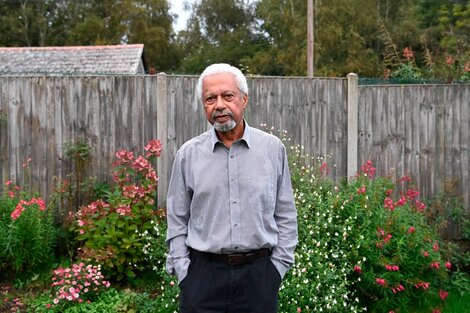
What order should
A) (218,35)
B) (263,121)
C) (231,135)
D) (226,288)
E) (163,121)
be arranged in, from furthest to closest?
1. (218,35)
2. (263,121)
3. (163,121)
4. (231,135)
5. (226,288)

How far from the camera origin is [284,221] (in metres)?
3.01

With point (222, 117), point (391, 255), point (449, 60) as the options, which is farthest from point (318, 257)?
point (449, 60)

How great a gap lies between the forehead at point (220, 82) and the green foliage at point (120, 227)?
2684 mm

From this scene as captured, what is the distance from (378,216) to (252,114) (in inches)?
72.2

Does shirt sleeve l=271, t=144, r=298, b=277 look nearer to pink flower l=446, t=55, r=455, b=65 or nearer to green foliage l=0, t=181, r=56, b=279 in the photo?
green foliage l=0, t=181, r=56, b=279

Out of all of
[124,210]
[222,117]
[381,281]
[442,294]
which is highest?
[222,117]

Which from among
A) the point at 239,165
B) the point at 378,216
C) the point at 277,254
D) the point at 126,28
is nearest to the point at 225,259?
the point at 277,254

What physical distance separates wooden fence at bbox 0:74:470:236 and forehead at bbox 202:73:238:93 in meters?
3.31

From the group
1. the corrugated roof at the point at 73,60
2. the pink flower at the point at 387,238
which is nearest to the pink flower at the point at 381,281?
the pink flower at the point at 387,238

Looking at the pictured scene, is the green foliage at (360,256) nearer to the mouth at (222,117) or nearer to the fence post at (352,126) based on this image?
the fence post at (352,126)

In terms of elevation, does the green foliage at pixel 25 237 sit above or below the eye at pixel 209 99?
below

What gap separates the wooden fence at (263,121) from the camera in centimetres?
621

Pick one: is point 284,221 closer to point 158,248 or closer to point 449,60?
point 158,248

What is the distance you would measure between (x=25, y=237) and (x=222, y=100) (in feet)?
11.0
